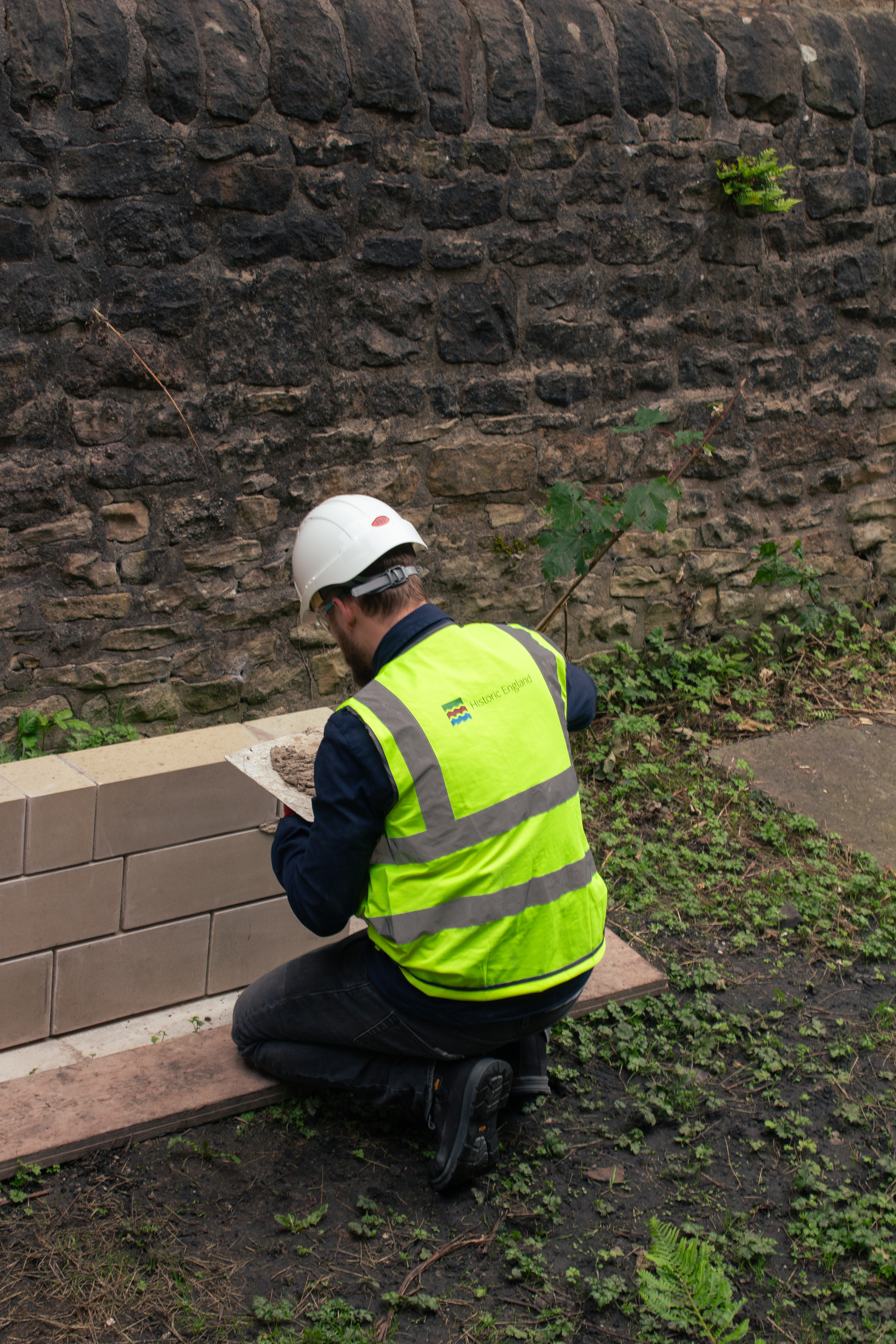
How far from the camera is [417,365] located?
4000mm

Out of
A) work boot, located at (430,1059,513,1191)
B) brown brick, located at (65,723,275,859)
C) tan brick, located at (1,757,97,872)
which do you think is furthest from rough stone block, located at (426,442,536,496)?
work boot, located at (430,1059,513,1191)

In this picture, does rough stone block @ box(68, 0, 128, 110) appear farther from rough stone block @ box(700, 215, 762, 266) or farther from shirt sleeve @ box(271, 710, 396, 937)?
rough stone block @ box(700, 215, 762, 266)

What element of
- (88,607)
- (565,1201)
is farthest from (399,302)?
(565,1201)

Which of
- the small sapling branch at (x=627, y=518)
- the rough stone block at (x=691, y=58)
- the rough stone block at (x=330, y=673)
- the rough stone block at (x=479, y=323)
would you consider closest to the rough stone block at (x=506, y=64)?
the rough stone block at (x=479, y=323)

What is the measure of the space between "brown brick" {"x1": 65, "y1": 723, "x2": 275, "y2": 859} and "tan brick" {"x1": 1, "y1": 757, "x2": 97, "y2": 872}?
23mm

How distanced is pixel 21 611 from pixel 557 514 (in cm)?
195

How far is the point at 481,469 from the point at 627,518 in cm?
60

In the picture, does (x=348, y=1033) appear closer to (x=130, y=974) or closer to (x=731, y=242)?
(x=130, y=974)

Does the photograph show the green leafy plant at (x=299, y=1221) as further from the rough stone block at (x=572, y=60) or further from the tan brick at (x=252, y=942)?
the rough stone block at (x=572, y=60)

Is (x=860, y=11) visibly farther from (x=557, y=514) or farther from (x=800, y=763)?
(x=800, y=763)

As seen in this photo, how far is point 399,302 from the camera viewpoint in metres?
3.89

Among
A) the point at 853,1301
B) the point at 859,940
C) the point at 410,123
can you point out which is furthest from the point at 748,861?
the point at 410,123

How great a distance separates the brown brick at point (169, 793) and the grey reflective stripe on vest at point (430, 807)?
2.30ft

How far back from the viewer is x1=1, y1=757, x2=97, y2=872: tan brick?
98.3 inches
